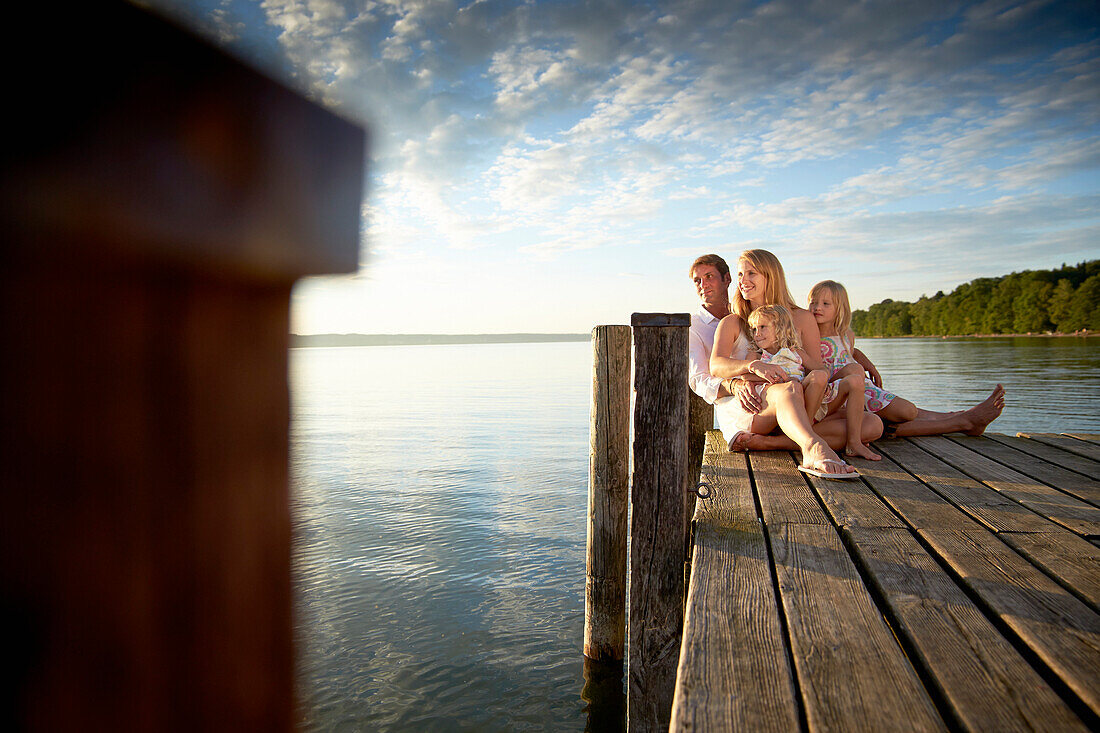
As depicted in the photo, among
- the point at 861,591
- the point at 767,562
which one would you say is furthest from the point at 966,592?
the point at 767,562

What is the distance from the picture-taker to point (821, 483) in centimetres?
416

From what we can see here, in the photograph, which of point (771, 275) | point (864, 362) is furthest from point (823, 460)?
point (864, 362)

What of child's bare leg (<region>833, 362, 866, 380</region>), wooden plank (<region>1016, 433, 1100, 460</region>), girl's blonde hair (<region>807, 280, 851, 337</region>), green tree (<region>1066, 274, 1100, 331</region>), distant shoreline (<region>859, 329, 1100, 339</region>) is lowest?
wooden plank (<region>1016, 433, 1100, 460</region>)

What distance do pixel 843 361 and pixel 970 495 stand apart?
199 centimetres

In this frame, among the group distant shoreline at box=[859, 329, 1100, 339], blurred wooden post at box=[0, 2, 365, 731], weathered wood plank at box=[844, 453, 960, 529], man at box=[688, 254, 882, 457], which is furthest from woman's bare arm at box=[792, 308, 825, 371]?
distant shoreline at box=[859, 329, 1100, 339]

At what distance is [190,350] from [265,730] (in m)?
0.41

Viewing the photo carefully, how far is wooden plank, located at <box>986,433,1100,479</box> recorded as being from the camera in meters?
4.67

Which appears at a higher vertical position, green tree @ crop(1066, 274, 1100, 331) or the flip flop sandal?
green tree @ crop(1066, 274, 1100, 331)

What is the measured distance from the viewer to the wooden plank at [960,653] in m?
1.69

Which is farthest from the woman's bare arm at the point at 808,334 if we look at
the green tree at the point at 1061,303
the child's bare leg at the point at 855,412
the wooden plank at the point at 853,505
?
the green tree at the point at 1061,303

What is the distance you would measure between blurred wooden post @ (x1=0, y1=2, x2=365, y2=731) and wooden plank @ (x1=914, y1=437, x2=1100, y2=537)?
3835 millimetres

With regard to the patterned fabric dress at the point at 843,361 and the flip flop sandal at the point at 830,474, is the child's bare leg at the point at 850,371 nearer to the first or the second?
the patterned fabric dress at the point at 843,361

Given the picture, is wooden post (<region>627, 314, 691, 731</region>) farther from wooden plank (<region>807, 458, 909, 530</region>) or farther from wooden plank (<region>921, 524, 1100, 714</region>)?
wooden plank (<region>921, 524, 1100, 714</region>)

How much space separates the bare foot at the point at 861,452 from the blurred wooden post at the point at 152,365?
5.01 meters
